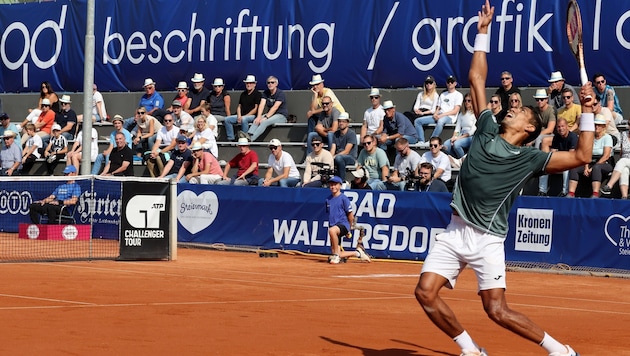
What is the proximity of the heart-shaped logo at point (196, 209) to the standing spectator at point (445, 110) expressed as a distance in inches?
192

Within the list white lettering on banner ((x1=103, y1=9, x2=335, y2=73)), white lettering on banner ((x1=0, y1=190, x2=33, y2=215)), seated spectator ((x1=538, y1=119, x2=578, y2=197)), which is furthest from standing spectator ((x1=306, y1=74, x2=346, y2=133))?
white lettering on banner ((x1=0, y1=190, x2=33, y2=215))

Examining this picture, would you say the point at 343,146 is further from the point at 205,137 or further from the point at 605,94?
the point at 605,94

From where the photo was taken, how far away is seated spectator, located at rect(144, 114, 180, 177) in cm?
2712

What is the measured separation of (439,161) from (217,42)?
948 cm

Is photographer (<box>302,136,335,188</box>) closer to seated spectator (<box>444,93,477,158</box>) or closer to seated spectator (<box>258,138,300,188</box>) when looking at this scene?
seated spectator (<box>258,138,300,188</box>)

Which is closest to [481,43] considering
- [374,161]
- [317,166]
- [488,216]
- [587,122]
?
[587,122]

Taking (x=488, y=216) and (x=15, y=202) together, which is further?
(x=15, y=202)

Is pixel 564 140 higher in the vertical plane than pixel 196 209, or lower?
higher

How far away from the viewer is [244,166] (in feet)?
83.3

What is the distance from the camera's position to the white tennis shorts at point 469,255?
28.7 ft

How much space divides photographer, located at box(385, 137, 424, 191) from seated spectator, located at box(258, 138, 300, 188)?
2.48 meters

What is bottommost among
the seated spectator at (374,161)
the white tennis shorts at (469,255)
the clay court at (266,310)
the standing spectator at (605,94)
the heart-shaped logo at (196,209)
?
the clay court at (266,310)

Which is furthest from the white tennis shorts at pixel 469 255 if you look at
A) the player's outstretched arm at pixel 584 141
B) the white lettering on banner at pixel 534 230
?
the white lettering on banner at pixel 534 230

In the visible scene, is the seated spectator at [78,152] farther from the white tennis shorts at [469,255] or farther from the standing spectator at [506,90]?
the white tennis shorts at [469,255]
